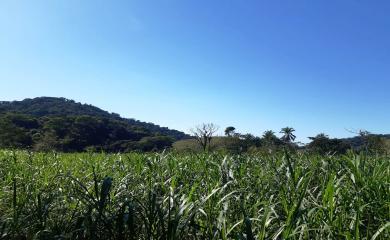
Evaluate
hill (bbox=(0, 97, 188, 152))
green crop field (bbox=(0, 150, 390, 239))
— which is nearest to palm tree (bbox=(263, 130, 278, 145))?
green crop field (bbox=(0, 150, 390, 239))

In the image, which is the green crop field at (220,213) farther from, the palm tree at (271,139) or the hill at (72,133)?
the hill at (72,133)

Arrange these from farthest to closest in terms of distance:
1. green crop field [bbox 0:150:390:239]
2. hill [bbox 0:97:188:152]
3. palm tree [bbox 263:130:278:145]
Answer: hill [bbox 0:97:188:152]
palm tree [bbox 263:130:278:145]
green crop field [bbox 0:150:390:239]

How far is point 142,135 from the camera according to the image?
101m

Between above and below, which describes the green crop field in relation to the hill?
below

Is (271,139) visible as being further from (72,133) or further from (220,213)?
(72,133)

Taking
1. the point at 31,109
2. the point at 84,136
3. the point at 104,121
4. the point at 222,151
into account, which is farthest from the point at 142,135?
the point at 222,151

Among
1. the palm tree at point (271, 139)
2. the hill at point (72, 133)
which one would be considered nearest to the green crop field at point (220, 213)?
the palm tree at point (271, 139)

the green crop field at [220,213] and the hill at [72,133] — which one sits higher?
the hill at [72,133]

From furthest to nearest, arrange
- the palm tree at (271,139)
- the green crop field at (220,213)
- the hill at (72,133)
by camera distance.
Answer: the hill at (72,133), the palm tree at (271,139), the green crop field at (220,213)

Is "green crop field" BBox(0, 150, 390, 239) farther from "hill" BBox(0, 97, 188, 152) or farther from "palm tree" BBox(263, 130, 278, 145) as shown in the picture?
"hill" BBox(0, 97, 188, 152)

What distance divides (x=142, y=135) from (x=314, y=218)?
3902 inches

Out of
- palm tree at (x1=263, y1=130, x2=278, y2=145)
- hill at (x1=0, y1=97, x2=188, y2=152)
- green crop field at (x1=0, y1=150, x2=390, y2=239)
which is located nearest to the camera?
green crop field at (x1=0, y1=150, x2=390, y2=239)

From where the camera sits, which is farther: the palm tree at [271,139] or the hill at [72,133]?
the hill at [72,133]

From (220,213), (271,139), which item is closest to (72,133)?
(271,139)
